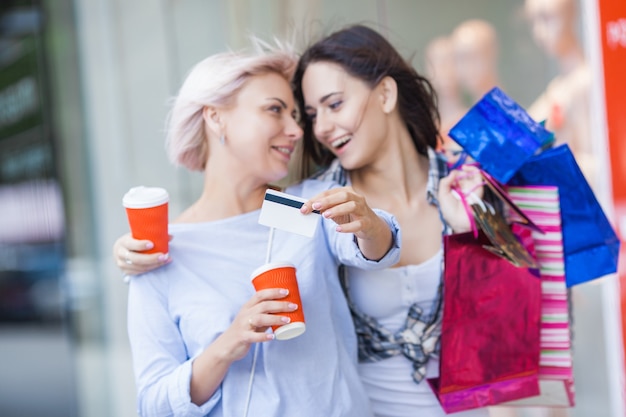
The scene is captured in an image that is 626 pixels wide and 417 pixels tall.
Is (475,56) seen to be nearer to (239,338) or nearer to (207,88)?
(207,88)

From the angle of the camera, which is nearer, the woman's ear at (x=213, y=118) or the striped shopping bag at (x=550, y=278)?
the woman's ear at (x=213, y=118)

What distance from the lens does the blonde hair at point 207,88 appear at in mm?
1911

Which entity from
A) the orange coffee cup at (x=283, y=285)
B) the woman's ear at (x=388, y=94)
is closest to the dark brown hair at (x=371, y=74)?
the woman's ear at (x=388, y=94)

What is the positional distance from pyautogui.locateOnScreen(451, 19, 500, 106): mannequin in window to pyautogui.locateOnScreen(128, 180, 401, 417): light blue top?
2.46 meters

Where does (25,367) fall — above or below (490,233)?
below

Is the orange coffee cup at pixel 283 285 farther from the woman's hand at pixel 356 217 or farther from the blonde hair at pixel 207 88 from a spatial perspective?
the blonde hair at pixel 207 88

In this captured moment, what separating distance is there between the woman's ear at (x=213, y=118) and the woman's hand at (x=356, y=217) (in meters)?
0.39

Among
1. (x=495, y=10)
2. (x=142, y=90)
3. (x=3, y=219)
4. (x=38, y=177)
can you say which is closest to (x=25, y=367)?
(x=3, y=219)

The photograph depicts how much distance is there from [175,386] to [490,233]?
0.85 m

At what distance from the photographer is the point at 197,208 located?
1985 mm

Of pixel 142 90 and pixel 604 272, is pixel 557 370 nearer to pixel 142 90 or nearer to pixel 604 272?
pixel 604 272

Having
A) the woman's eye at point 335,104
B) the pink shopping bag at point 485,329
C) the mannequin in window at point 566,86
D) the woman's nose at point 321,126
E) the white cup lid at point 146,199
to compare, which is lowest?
the pink shopping bag at point 485,329

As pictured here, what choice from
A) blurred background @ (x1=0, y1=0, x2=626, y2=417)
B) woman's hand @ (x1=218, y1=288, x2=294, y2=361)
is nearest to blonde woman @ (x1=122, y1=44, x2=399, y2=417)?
woman's hand @ (x1=218, y1=288, x2=294, y2=361)

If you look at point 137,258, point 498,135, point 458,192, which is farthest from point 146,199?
point 498,135
